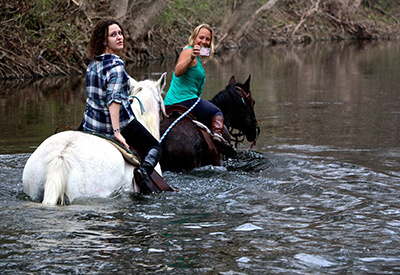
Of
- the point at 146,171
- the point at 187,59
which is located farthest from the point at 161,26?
the point at 146,171

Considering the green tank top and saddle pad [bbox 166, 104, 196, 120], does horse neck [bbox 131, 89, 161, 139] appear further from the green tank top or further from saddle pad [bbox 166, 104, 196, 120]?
the green tank top

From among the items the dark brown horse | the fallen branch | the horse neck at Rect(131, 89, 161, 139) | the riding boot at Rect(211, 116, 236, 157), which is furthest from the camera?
the fallen branch

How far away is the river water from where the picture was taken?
393 cm

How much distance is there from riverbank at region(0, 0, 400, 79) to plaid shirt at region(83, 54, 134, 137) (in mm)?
14047

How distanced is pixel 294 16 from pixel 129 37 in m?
20.7

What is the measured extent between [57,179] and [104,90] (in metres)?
0.99

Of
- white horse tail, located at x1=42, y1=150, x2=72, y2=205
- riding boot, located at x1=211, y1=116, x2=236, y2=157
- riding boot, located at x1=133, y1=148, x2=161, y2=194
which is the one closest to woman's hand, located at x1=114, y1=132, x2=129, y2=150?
riding boot, located at x1=133, y1=148, x2=161, y2=194

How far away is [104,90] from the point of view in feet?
17.4

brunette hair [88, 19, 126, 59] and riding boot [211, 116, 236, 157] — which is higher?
brunette hair [88, 19, 126, 59]

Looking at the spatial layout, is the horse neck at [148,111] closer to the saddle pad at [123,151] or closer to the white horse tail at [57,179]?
the saddle pad at [123,151]

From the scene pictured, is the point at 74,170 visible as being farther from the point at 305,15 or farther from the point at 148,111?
the point at 305,15

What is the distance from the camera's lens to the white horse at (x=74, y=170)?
470 cm

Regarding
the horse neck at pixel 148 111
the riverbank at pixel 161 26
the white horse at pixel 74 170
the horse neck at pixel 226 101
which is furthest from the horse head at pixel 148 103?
the riverbank at pixel 161 26

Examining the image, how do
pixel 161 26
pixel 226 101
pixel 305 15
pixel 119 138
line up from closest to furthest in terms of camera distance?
pixel 119 138 < pixel 226 101 < pixel 161 26 < pixel 305 15
